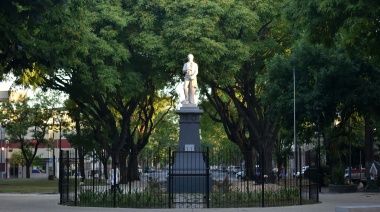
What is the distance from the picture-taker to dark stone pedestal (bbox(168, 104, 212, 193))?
29781 millimetres

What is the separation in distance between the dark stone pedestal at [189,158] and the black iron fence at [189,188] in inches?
1.8

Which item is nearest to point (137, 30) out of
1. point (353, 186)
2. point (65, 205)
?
point (353, 186)

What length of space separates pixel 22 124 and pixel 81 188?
160ft

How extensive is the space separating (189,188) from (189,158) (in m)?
2.36

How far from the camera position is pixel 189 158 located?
31.8 metres

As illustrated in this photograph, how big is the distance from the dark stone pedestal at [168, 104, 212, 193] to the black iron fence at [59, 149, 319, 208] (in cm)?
5

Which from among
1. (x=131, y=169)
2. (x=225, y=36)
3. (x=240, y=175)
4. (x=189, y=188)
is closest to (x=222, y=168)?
(x=240, y=175)

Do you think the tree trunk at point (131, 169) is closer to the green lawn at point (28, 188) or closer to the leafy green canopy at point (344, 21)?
the green lawn at point (28, 188)

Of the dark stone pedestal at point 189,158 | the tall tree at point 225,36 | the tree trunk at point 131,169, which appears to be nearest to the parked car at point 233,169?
the dark stone pedestal at point 189,158

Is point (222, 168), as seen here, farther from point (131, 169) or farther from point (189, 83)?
point (131, 169)

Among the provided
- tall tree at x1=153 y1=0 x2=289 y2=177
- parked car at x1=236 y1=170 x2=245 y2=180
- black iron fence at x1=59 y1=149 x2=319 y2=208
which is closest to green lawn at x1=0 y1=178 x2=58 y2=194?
tall tree at x1=153 y1=0 x2=289 y2=177

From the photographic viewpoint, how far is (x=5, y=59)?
20766 millimetres

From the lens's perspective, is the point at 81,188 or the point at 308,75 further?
the point at 308,75

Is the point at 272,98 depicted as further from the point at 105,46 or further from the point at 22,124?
the point at 22,124
